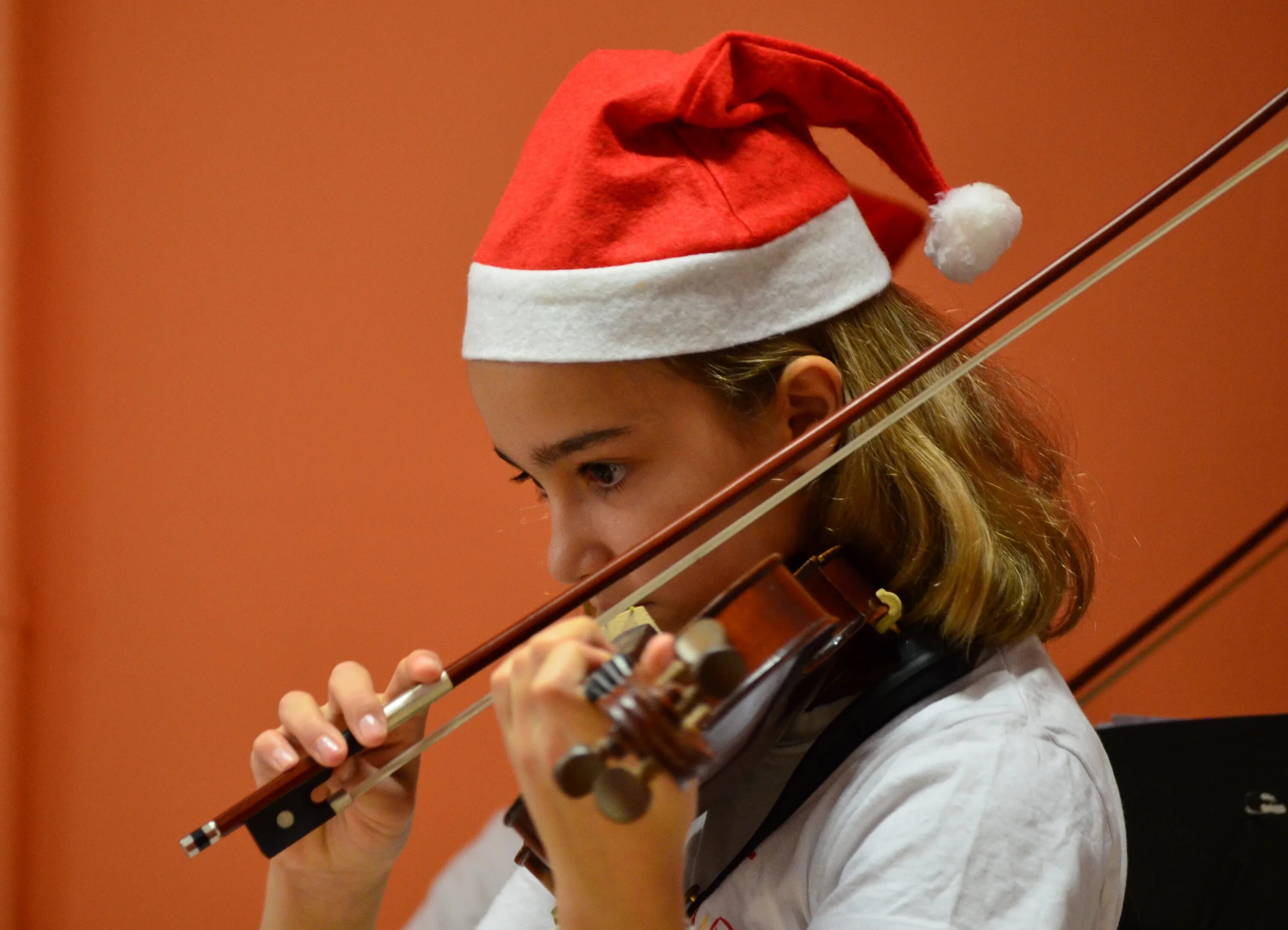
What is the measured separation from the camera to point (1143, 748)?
0.93 m

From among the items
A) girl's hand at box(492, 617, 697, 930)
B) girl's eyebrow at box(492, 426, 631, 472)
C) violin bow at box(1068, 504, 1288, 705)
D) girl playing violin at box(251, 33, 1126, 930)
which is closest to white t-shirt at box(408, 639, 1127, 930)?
girl playing violin at box(251, 33, 1126, 930)

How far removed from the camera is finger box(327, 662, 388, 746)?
647 millimetres

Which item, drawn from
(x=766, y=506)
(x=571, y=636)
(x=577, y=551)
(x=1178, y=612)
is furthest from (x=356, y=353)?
(x=1178, y=612)

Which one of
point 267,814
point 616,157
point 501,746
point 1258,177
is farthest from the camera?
point 501,746

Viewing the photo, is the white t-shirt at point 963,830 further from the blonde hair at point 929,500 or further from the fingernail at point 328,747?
the fingernail at point 328,747

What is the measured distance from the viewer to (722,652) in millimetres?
433

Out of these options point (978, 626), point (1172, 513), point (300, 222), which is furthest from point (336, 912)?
point (1172, 513)

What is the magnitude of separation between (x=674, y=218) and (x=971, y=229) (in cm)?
24

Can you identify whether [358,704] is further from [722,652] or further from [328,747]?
[722,652]

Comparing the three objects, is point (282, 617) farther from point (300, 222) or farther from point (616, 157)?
point (616, 157)

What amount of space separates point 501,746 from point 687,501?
2.51 ft

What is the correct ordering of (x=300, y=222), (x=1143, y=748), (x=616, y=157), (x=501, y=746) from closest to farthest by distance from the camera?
(x=616, y=157) → (x=1143, y=748) → (x=300, y=222) → (x=501, y=746)

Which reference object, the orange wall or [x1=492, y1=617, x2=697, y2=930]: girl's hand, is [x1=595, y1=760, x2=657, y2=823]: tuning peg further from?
the orange wall

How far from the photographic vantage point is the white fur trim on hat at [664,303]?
0.70m
